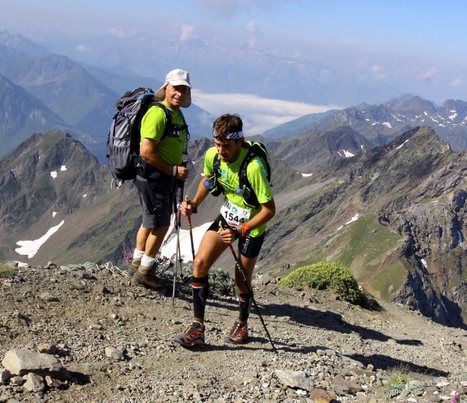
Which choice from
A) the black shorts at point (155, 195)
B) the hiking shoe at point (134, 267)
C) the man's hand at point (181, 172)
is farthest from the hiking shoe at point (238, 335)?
the hiking shoe at point (134, 267)

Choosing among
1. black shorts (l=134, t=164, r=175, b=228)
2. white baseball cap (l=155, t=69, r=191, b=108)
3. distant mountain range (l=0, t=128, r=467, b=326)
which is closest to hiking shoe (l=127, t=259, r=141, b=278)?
black shorts (l=134, t=164, r=175, b=228)

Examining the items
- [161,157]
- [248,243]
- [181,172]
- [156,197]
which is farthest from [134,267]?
[248,243]

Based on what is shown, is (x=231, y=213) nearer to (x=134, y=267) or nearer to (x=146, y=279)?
(x=146, y=279)

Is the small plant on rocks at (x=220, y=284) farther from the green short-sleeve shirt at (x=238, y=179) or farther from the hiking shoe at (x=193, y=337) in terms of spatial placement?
the green short-sleeve shirt at (x=238, y=179)

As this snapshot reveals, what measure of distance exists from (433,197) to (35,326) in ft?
522

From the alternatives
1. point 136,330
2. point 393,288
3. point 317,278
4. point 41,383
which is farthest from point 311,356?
point 393,288

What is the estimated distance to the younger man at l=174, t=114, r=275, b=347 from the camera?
794 centimetres

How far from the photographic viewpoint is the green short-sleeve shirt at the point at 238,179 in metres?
7.94

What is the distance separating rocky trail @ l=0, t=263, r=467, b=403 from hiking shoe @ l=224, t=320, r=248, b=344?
0.50 feet

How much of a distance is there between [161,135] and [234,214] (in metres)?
2.18

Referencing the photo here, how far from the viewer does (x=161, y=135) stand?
9.64m

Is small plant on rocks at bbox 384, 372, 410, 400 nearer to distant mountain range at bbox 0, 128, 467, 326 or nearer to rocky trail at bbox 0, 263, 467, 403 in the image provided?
rocky trail at bbox 0, 263, 467, 403

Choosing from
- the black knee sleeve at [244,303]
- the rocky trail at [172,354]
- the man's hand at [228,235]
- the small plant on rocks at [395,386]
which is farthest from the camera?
the black knee sleeve at [244,303]

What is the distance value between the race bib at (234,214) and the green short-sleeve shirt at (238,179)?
0.20 ft
